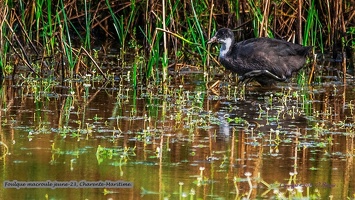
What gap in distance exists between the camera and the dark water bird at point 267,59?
1000 cm

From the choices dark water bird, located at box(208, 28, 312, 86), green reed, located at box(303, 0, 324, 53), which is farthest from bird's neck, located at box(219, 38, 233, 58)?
green reed, located at box(303, 0, 324, 53)

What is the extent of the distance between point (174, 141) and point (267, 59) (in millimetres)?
3727

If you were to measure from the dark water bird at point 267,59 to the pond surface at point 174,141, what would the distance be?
1.07 feet

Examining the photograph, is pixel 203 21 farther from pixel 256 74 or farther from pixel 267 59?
pixel 256 74

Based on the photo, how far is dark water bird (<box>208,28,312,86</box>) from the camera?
32.8ft

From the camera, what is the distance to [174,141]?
661 cm

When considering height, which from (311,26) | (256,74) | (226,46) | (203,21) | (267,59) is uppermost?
(203,21)

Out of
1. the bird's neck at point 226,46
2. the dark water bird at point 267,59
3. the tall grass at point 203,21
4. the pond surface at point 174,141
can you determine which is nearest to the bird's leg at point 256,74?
the dark water bird at point 267,59

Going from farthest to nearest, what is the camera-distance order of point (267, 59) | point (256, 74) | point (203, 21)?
1. point (203, 21)
2. point (267, 59)
3. point (256, 74)

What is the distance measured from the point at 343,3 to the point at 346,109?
4249 millimetres

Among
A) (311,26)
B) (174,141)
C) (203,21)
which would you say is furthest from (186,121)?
(203,21)

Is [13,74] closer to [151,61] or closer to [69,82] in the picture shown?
[69,82]

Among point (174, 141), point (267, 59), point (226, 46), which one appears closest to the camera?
point (174, 141)

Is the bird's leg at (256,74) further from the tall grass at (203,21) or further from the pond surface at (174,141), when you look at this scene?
the tall grass at (203,21)
